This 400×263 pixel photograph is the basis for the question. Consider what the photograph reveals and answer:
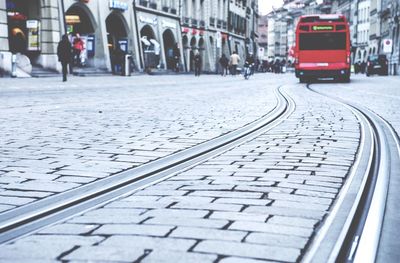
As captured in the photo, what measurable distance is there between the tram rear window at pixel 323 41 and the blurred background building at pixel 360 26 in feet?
106

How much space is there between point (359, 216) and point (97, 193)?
→ 1.62m

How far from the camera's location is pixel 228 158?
5332mm

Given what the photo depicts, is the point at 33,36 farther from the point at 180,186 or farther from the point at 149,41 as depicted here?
the point at 180,186

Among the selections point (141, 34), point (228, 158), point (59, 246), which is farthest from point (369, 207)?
point (141, 34)

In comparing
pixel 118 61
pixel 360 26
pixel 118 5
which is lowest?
pixel 118 61

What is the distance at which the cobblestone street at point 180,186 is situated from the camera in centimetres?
265

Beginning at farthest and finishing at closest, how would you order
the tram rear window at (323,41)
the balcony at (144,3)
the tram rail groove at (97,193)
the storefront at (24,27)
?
the balcony at (144,3), the storefront at (24,27), the tram rear window at (323,41), the tram rail groove at (97,193)

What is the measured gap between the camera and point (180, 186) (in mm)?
4059

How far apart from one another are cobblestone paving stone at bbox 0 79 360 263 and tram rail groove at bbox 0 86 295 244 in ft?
0.35

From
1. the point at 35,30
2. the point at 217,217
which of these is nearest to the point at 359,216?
the point at 217,217

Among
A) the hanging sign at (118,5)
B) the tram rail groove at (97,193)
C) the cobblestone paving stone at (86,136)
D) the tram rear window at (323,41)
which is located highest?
the hanging sign at (118,5)

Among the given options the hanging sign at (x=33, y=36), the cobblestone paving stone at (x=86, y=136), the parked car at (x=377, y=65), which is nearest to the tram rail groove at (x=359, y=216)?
the cobblestone paving stone at (x=86, y=136)

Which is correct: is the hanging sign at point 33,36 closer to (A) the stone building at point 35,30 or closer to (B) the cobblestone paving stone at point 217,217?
(A) the stone building at point 35,30

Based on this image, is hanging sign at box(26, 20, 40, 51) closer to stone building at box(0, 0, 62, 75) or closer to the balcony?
stone building at box(0, 0, 62, 75)
